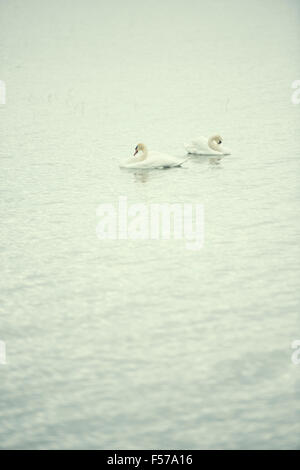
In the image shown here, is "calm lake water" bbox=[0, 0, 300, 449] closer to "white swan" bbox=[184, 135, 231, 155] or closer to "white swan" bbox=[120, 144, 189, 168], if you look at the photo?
"white swan" bbox=[120, 144, 189, 168]

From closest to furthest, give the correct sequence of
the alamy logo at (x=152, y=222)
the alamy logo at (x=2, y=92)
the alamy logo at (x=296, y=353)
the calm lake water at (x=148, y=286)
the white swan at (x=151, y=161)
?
the calm lake water at (x=148, y=286), the alamy logo at (x=296, y=353), the alamy logo at (x=152, y=222), the white swan at (x=151, y=161), the alamy logo at (x=2, y=92)

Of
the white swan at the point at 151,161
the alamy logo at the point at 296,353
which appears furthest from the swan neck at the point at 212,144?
the alamy logo at the point at 296,353

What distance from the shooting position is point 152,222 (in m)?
21.9

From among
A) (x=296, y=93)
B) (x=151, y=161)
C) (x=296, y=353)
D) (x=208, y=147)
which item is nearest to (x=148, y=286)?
(x=296, y=353)

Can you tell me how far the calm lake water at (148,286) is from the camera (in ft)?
39.6

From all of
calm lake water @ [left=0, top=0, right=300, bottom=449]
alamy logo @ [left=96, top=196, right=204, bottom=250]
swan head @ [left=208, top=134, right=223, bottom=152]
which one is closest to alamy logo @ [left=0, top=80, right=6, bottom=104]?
calm lake water @ [left=0, top=0, right=300, bottom=449]

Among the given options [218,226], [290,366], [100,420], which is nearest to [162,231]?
[218,226]

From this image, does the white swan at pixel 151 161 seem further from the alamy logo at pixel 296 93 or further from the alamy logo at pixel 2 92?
the alamy logo at pixel 2 92

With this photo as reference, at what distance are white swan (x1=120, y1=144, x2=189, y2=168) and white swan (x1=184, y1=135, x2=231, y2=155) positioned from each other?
6.22ft

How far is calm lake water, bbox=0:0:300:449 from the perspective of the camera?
1208 centimetres

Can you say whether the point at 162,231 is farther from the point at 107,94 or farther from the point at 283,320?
the point at 107,94

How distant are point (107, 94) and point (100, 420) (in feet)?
128

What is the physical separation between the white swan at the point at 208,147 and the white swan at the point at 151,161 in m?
1.90

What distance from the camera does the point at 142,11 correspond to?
122 meters
